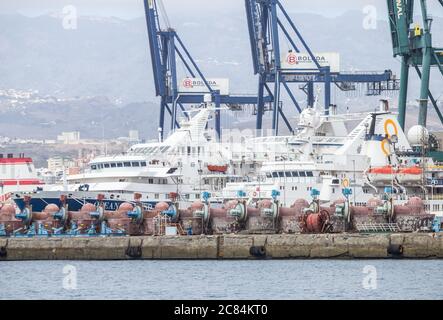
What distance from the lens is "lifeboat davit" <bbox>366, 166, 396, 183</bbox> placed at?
97312 millimetres

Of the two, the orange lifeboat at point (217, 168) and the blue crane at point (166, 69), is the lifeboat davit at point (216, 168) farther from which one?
the blue crane at point (166, 69)

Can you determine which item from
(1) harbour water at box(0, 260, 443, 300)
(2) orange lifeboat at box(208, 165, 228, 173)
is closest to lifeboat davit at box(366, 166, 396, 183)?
(2) orange lifeboat at box(208, 165, 228, 173)

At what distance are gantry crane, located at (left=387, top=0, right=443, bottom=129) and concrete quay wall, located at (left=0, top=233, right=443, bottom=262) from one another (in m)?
29.4

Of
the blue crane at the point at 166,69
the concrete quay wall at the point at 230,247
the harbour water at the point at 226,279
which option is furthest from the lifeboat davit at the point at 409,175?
the blue crane at the point at 166,69

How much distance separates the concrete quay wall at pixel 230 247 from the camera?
251ft

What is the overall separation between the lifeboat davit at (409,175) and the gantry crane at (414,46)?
898 cm

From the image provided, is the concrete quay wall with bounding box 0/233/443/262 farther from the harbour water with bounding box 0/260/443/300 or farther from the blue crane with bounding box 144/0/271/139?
the blue crane with bounding box 144/0/271/139

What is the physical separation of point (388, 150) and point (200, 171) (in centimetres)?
1410

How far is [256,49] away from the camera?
12519 cm

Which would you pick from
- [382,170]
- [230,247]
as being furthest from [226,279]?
[382,170]

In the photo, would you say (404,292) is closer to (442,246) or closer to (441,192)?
(442,246)

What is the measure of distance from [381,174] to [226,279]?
3218 cm

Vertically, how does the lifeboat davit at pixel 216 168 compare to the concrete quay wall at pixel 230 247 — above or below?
above
